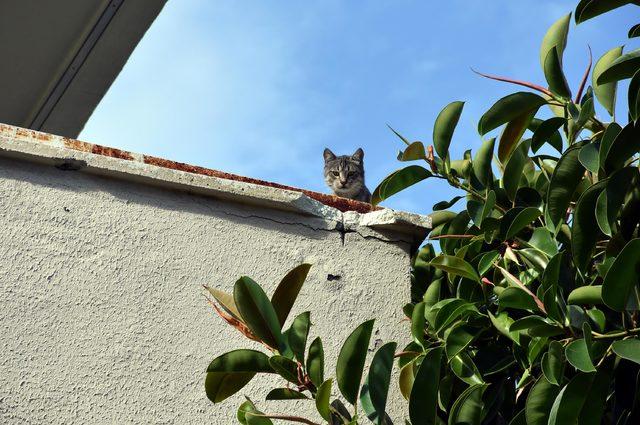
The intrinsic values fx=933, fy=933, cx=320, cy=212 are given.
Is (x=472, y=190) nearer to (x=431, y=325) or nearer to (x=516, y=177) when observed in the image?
(x=516, y=177)

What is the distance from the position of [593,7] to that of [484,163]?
1.86 ft

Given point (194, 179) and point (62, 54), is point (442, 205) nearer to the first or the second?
point (194, 179)

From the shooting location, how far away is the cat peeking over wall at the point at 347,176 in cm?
768

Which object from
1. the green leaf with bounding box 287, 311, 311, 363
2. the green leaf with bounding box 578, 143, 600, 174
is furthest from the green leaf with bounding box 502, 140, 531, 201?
the green leaf with bounding box 287, 311, 311, 363

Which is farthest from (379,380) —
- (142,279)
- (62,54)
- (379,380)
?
(62,54)

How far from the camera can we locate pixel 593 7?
5.83 ft

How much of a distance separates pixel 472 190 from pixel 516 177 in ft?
→ 0.52

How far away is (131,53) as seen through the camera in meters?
4.38

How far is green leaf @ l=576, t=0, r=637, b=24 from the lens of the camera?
1773 mm

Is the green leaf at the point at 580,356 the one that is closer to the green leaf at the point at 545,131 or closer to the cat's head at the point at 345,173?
the green leaf at the point at 545,131

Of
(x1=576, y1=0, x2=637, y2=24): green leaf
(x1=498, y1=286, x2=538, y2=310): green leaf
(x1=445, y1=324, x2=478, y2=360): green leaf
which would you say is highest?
(x1=576, y1=0, x2=637, y2=24): green leaf

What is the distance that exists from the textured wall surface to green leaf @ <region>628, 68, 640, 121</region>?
2.97 ft

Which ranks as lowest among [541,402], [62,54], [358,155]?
[541,402]

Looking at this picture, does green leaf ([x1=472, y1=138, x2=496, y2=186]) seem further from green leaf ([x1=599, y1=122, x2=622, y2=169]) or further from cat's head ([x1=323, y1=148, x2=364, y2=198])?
cat's head ([x1=323, y1=148, x2=364, y2=198])
